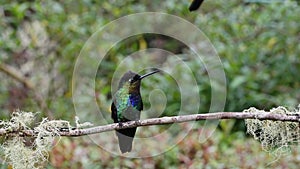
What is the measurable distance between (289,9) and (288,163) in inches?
66.8

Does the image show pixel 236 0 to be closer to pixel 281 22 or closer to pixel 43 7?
pixel 281 22

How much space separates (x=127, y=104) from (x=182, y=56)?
10.3ft

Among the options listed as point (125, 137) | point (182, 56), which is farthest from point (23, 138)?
point (182, 56)

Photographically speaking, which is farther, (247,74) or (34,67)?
(34,67)

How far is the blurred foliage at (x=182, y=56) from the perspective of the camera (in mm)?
4672

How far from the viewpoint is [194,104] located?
4492mm

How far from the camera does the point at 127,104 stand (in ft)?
6.97

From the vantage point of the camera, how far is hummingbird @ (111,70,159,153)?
6.86ft

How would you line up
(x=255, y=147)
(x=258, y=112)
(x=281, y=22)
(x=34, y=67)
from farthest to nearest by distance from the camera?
(x=34, y=67) < (x=281, y=22) < (x=255, y=147) < (x=258, y=112)

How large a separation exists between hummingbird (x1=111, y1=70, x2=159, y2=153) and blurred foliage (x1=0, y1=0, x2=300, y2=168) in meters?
1.97

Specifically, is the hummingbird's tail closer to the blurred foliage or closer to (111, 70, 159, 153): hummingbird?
(111, 70, 159, 153): hummingbird

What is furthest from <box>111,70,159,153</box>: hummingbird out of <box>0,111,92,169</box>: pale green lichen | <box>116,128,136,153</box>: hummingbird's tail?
<box>0,111,92,169</box>: pale green lichen

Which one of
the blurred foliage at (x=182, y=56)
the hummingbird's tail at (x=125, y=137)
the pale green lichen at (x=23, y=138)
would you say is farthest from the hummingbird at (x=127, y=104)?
the blurred foliage at (x=182, y=56)

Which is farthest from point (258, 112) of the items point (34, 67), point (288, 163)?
point (34, 67)
